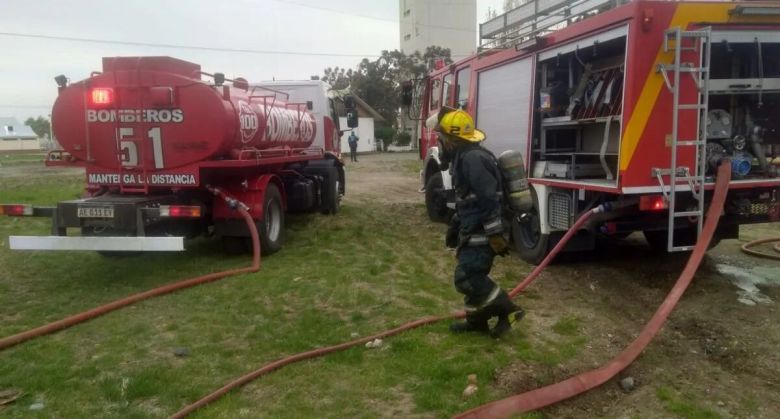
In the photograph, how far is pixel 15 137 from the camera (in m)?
89.8

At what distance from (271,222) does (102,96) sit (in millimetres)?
2722

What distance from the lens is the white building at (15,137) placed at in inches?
3124

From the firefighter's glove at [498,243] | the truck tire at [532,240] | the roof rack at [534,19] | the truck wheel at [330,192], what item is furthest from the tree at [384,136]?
the firefighter's glove at [498,243]

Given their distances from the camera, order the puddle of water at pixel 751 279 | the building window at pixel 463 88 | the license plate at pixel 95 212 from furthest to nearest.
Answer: the building window at pixel 463 88 → the license plate at pixel 95 212 → the puddle of water at pixel 751 279

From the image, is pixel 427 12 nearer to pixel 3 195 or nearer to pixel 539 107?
pixel 3 195

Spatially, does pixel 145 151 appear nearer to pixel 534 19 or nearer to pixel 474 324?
pixel 474 324

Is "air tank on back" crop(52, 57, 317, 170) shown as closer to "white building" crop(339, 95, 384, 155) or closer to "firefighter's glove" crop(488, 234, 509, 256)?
"firefighter's glove" crop(488, 234, 509, 256)

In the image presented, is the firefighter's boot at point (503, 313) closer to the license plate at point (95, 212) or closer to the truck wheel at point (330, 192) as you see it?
the license plate at point (95, 212)

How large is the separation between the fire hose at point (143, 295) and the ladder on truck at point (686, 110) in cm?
444

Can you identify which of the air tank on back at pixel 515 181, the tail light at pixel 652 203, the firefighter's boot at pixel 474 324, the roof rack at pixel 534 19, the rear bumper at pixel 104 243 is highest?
the roof rack at pixel 534 19

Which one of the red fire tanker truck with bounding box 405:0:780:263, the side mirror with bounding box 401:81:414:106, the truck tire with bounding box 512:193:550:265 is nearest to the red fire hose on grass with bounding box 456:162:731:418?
the red fire tanker truck with bounding box 405:0:780:263

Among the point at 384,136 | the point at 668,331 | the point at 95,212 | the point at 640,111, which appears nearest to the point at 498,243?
the point at 668,331

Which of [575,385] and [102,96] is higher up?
[102,96]

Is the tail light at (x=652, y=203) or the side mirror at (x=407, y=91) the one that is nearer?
the tail light at (x=652, y=203)
